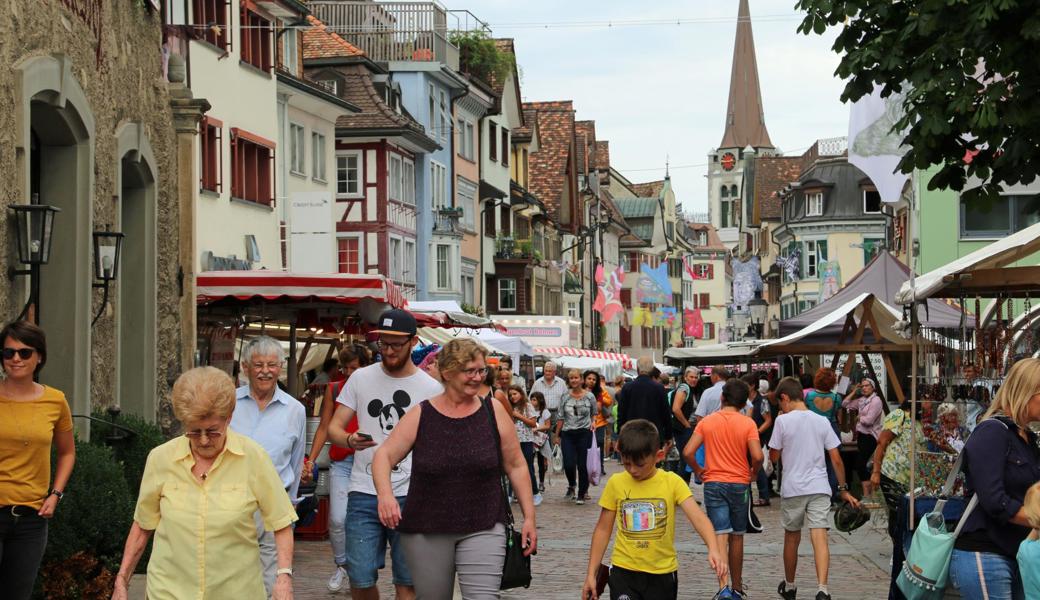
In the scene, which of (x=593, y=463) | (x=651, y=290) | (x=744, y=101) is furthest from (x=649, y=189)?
(x=593, y=463)

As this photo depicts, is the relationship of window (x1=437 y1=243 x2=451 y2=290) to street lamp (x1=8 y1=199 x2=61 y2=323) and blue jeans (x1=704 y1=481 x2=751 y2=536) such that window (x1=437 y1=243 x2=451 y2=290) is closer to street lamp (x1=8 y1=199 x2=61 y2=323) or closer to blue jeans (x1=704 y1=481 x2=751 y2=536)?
blue jeans (x1=704 y1=481 x2=751 y2=536)

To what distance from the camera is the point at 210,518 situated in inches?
234

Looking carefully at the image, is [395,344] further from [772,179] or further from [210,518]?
[772,179]

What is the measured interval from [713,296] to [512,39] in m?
111

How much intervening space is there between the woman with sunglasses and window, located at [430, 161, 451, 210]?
145 ft

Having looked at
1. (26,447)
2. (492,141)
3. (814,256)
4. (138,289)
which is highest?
(492,141)

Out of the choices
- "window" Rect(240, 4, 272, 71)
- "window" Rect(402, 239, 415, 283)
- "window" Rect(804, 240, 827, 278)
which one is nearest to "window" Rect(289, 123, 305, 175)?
"window" Rect(240, 4, 272, 71)

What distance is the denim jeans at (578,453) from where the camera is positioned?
73.9 ft

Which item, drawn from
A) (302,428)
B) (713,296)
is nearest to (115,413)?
(302,428)

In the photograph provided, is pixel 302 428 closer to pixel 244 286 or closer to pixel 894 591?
pixel 894 591

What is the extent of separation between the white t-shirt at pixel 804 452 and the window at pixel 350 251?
112ft

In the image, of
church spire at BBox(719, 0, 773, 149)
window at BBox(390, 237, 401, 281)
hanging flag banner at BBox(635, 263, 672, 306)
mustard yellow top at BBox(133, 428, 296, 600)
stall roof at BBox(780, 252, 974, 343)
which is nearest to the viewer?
mustard yellow top at BBox(133, 428, 296, 600)

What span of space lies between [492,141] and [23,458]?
5515 cm

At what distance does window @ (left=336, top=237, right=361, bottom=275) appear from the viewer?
4625 centimetres
